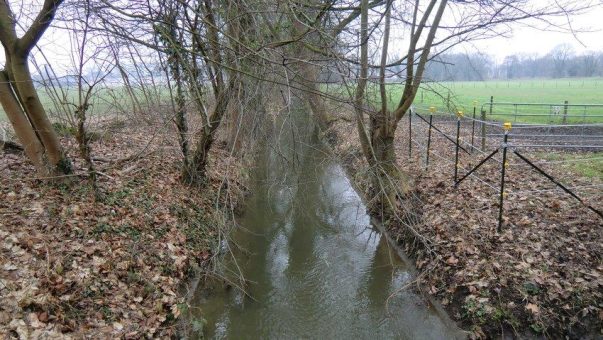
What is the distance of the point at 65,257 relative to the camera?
5.28 meters

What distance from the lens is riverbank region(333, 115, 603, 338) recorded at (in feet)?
16.3

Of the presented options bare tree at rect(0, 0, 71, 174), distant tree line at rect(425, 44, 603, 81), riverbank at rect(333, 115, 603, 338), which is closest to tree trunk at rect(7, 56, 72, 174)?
bare tree at rect(0, 0, 71, 174)

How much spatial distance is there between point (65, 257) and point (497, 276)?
600 cm

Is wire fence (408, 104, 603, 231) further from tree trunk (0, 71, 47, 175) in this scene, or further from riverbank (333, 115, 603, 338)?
tree trunk (0, 71, 47, 175)

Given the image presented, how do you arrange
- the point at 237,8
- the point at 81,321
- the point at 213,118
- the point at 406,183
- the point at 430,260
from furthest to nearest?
the point at 406,183 → the point at 213,118 → the point at 430,260 → the point at 237,8 → the point at 81,321

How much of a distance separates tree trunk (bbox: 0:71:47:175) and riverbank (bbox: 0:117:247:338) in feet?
1.45

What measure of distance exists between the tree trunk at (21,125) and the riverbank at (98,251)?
442mm

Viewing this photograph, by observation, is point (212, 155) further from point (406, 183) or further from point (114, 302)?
point (114, 302)

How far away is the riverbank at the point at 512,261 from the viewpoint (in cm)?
498

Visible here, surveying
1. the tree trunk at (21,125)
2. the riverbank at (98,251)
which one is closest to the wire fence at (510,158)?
the riverbank at (98,251)

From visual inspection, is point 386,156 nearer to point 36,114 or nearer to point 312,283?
point 312,283

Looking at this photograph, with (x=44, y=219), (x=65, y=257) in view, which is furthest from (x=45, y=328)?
(x=44, y=219)

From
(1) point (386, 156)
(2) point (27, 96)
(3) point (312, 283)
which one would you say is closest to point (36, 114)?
(2) point (27, 96)

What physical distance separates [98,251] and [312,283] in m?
3.49
